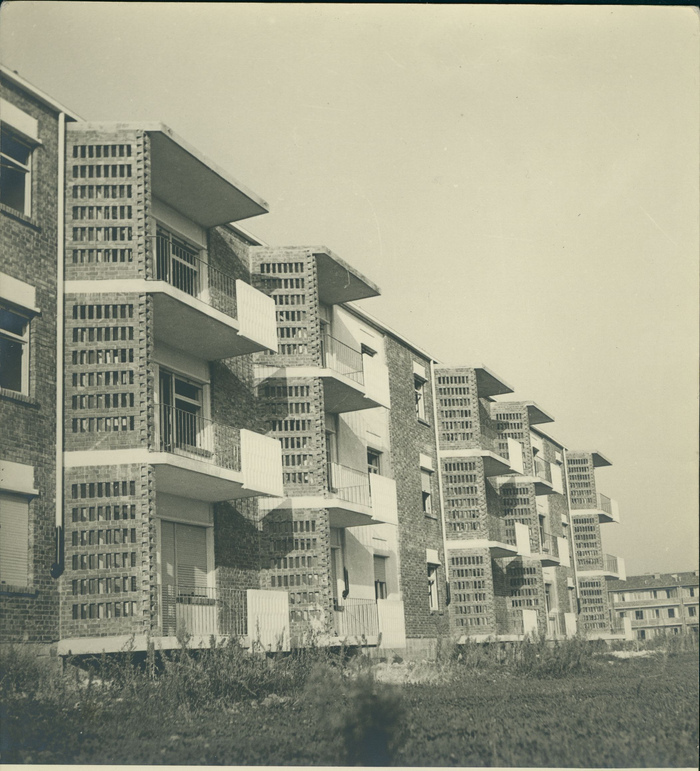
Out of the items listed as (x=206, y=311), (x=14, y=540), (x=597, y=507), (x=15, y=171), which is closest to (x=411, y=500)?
(x=206, y=311)

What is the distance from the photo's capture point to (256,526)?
58.3ft

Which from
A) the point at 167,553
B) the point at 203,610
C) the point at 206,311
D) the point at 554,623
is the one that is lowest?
the point at 554,623

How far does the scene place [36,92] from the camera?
43.4ft

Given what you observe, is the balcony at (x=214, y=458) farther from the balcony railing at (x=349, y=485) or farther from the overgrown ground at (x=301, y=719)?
the balcony railing at (x=349, y=485)

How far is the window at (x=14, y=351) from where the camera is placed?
40.9ft

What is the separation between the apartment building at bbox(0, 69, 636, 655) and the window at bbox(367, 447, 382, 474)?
0.04 m

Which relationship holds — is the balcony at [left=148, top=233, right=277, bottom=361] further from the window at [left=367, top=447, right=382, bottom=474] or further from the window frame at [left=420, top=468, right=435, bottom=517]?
the window frame at [left=420, top=468, right=435, bottom=517]

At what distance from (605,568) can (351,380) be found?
86.5 ft

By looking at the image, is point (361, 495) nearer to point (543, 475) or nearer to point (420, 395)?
point (420, 395)

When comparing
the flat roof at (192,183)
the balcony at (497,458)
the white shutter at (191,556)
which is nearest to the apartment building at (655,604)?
the balcony at (497,458)

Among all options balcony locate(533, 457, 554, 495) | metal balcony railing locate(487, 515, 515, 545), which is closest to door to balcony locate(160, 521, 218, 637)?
metal balcony railing locate(487, 515, 515, 545)

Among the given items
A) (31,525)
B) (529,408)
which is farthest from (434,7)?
(529,408)

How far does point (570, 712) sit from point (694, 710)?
5.15ft

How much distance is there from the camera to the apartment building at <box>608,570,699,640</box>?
23291mm
